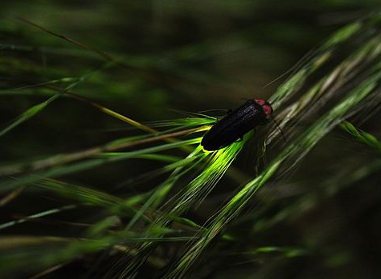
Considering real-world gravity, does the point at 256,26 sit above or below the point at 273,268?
above

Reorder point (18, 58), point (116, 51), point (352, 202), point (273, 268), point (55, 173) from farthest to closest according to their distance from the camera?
1. point (352, 202)
2. point (116, 51)
3. point (273, 268)
4. point (18, 58)
5. point (55, 173)

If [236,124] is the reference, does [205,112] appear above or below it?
above

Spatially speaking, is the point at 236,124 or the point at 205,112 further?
the point at 205,112

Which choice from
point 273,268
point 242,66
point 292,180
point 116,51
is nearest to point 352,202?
point 292,180

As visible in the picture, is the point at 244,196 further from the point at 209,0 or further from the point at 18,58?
the point at 209,0

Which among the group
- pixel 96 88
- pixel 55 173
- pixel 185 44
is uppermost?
pixel 185 44

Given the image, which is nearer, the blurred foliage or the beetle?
the beetle

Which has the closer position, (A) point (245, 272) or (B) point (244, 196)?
(B) point (244, 196)

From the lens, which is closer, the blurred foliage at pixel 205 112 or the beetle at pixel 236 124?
the beetle at pixel 236 124
